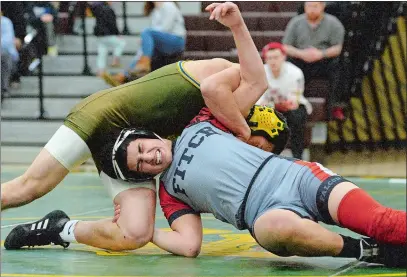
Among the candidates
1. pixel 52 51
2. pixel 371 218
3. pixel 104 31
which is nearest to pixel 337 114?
pixel 104 31

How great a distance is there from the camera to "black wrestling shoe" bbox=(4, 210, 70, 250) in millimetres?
5055

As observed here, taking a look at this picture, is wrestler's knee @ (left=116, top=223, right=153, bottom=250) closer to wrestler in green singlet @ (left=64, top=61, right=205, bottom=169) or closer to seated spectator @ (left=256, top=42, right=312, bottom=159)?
wrestler in green singlet @ (left=64, top=61, right=205, bottom=169)

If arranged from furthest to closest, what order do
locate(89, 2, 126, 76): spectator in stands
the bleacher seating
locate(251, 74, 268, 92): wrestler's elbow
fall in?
locate(89, 2, 126, 76): spectator in stands, the bleacher seating, locate(251, 74, 268, 92): wrestler's elbow

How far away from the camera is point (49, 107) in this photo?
38.4 ft

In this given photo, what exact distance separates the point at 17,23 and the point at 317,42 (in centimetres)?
401

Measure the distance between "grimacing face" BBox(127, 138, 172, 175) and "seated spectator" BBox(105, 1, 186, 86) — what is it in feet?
18.9

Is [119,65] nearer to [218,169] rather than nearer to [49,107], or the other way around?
[49,107]

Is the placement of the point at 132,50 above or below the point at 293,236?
below

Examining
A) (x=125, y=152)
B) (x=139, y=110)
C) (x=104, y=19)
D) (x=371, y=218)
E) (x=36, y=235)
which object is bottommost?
(x=104, y=19)

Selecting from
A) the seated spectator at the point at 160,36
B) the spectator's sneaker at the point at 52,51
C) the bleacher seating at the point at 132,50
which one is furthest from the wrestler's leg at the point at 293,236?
the spectator's sneaker at the point at 52,51

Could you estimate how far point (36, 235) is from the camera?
199 inches

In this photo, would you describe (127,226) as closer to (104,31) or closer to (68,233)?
(68,233)

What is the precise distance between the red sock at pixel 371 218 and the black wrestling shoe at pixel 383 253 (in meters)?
0.05

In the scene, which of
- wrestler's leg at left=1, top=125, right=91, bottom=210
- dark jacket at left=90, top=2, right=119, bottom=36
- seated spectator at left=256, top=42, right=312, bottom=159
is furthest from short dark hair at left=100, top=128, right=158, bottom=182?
dark jacket at left=90, top=2, right=119, bottom=36
